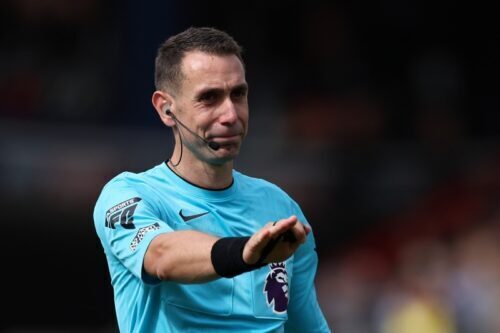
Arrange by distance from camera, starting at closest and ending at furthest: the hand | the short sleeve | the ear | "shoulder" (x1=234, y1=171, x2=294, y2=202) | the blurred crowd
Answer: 1. the hand
2. the short sleeve
3. the ear
4. "shoulder" (x1=234, y1=171, x2=294, y2=202)
5. the blurred crowd

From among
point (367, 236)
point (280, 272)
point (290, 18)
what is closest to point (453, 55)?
point (290, 18)

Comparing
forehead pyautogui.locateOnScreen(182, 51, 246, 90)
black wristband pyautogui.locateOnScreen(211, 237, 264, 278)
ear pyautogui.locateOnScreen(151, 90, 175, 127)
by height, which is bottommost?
black wristband pyautogui.locateOnScreen(211, 237, 264, 278)

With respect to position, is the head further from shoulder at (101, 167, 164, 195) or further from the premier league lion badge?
A: the premier league lion badge

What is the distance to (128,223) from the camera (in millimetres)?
4082

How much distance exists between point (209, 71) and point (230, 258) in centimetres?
103

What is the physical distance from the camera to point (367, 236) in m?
13.6

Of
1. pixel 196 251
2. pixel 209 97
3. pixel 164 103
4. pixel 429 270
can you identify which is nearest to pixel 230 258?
pixel 196 251

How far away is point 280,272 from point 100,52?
10651 millimetres

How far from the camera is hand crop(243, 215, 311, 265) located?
3.41 meters

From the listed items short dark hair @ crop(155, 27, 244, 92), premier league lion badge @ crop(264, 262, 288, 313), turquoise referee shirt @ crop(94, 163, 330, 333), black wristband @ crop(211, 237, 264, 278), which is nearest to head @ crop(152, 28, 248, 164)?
short dark hair @ crop(155, 27, 244, 92)

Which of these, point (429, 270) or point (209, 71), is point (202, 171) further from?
point (429, 270)

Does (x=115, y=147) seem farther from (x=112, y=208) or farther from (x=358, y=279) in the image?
(x=112, y=208)

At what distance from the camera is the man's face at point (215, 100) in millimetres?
4344

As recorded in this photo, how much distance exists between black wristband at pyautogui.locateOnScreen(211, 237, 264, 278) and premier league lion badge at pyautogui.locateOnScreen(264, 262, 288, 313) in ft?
2.74
